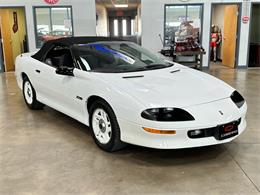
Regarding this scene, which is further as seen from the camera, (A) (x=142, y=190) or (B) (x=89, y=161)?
(B) (x=89, y=161)

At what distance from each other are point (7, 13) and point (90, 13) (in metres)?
2.73

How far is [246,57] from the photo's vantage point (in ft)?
32.0

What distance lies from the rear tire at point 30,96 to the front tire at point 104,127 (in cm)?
180

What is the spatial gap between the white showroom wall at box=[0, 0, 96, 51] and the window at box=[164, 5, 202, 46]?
2263mm

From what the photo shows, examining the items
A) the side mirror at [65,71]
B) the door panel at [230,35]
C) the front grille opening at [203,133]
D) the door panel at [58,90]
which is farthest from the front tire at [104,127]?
the door panel at [230,35]

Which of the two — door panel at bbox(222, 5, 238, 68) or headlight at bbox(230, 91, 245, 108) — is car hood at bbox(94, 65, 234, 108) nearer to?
headlight at bbox(230, 91, 245, 108)

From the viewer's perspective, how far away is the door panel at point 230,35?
32.1 feet

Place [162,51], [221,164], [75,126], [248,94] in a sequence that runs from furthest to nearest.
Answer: [162,51], [248,94], [75,126], [221,164]

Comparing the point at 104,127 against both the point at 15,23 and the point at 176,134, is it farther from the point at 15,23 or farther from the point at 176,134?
the point at 15,23

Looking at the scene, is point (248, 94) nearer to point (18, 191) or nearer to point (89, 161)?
point (89, 161)

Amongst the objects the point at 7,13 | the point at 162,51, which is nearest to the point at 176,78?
the point at 162,51

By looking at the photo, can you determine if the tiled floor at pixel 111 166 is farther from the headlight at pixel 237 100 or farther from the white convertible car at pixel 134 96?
the headlight at pixel 237 100

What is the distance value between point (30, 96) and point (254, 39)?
8.08m

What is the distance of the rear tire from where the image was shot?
4973mm
